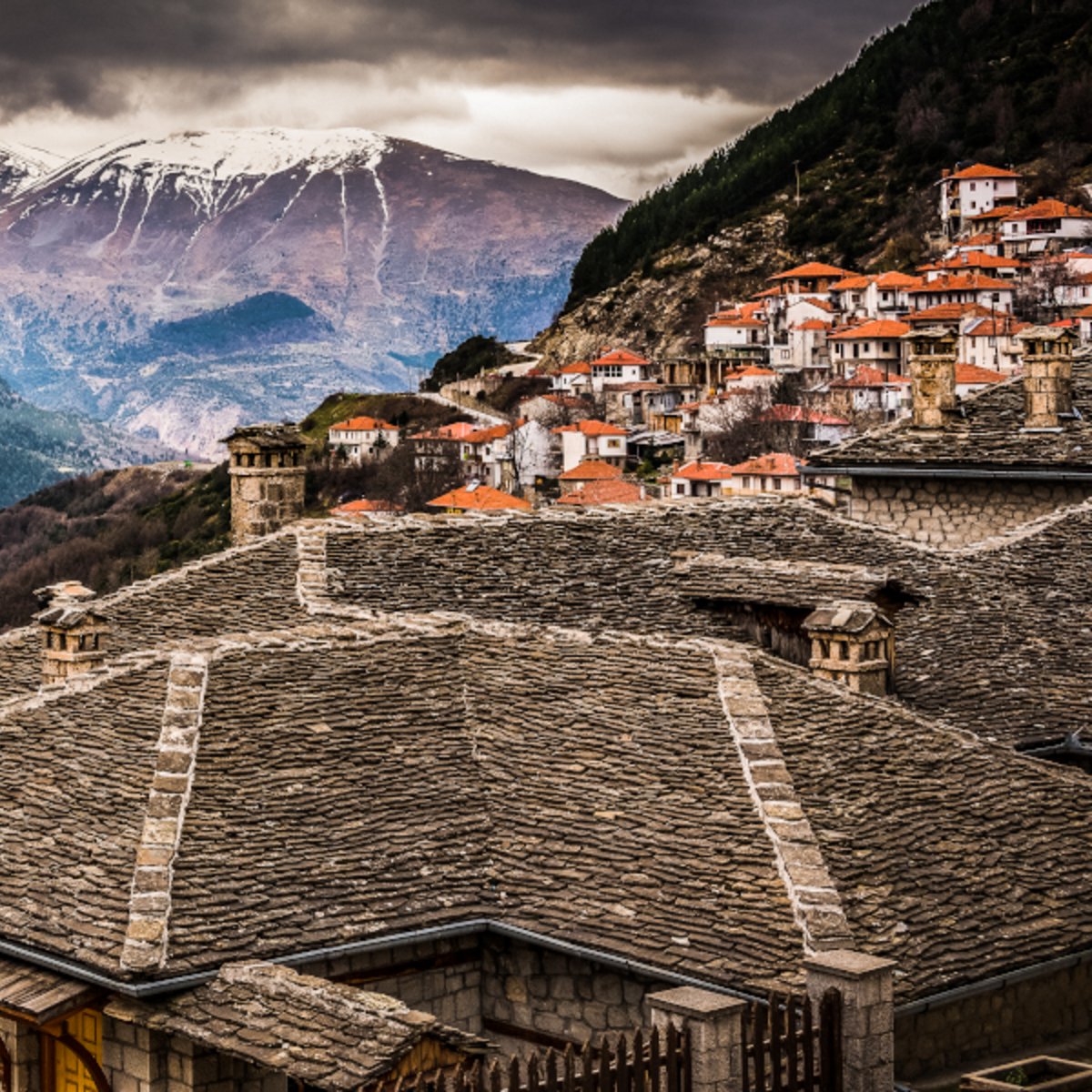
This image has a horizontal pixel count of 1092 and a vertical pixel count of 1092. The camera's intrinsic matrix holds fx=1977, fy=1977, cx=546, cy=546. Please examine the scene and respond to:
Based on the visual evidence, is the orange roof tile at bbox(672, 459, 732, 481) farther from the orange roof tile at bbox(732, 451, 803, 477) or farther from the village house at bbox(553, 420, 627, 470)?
the village house at bbox(553, 420, 627, 470)

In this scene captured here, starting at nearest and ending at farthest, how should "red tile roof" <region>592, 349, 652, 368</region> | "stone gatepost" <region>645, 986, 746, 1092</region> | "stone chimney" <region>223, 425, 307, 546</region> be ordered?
"stone gatepost" <region>645, 986, 746, 1092</region>
"stone chimney" <region>223, 425, 307, 546</region>
"red tile roof" <region>592, 349, 652, 368</region>

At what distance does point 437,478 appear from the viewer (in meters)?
139

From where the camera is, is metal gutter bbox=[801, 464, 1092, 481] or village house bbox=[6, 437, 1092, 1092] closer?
village house bbox=[6, 437, 1092, 1092]

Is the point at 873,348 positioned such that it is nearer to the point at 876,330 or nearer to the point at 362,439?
the point at 876,330

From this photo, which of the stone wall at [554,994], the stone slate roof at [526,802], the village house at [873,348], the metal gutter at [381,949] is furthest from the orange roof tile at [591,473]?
the metal gutter at [381,949]

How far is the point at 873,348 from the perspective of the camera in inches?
5281

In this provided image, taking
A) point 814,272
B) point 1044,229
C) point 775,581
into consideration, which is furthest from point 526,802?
point 814,272

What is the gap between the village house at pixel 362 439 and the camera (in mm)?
161875

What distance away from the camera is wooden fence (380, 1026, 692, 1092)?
1177 centimetres

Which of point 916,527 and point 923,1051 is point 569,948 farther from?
point 916,527

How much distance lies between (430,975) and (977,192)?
524 ft

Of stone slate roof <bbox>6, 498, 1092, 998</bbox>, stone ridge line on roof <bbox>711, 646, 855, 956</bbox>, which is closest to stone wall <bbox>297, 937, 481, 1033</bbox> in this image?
stone slate roof <bbox>6, 498, 1092, 998</bbox>

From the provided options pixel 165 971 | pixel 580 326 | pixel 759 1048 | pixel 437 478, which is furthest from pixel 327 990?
pixel 580 326

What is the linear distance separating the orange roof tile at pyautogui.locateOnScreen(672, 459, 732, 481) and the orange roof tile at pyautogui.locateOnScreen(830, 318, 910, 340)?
92.0 ft
